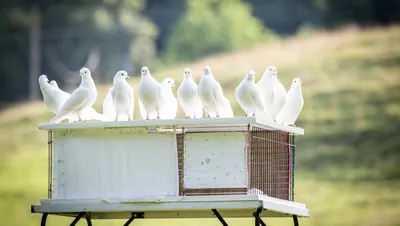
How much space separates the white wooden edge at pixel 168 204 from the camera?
1052 centimetres

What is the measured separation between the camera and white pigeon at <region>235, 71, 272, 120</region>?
1102 cm

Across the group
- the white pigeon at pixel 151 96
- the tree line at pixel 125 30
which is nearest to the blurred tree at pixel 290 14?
the tree line at pixel 125 30

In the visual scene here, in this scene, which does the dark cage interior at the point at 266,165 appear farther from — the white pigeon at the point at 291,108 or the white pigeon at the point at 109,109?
the white pigeon at the point at 109,109

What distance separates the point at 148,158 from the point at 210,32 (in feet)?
52.3

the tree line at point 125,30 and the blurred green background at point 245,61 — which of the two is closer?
the blurred green background at point 245,61

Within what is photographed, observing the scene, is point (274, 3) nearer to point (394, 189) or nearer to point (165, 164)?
point (394, 189)

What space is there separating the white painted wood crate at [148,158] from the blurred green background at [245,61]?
11884 millimetres

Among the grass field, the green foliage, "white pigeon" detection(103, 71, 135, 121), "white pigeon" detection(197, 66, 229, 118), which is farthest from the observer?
the green foliage

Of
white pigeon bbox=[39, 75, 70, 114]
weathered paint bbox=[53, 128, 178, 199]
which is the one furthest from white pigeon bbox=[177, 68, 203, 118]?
white pigeon bbox=[39, 75, 70, 114]

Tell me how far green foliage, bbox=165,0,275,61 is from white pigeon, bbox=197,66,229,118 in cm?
1431

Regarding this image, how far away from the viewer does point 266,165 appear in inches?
441

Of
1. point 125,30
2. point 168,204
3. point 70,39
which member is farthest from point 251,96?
point 125,30

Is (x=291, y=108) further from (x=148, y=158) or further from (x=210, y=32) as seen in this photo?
(x=210, y=32)

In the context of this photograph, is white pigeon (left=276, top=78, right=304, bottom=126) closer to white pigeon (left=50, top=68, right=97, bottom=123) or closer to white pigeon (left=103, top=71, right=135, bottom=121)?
white pigeon (left=103, top=71, right=135, bottom=121)
